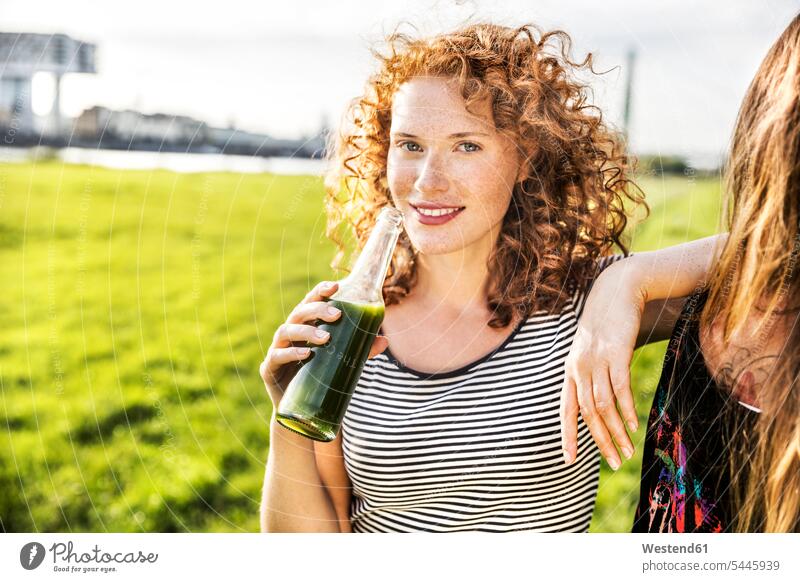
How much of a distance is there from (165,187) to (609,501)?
802 mm

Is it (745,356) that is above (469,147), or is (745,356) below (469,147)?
below

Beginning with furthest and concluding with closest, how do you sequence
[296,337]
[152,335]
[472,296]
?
[152,335], [472,296], [296,337]

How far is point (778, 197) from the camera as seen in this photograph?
2.55 ft

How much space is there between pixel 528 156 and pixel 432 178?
0.10 meters

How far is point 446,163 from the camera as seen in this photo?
0.79 meters
